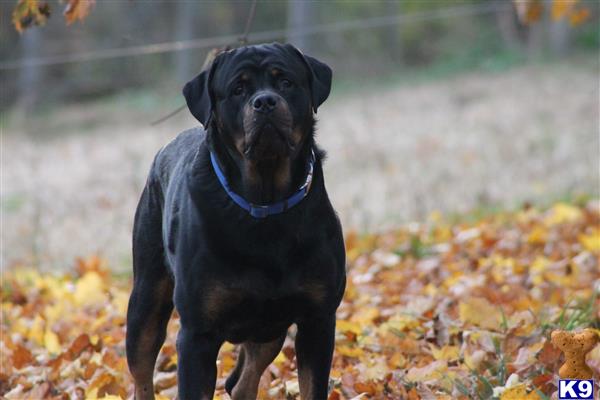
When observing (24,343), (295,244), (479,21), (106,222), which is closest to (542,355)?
(295,244)

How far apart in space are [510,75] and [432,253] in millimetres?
16933

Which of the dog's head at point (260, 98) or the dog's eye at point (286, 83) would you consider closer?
the dog's head at point (260, 98)

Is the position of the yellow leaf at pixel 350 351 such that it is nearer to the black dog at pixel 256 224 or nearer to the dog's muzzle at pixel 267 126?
the black dog at pixel 256 224

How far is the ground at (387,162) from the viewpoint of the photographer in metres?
10.6

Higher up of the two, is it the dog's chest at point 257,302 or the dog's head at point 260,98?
the dog's head at point 260,98

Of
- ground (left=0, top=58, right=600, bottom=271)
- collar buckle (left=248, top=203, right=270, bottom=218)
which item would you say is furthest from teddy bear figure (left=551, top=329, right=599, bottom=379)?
ground (left=0, top=58, right=600, bottom=271)

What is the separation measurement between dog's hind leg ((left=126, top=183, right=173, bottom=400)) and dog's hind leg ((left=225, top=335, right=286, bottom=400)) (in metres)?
0.39

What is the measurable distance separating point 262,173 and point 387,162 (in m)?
10.3

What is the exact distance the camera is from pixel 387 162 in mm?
14148

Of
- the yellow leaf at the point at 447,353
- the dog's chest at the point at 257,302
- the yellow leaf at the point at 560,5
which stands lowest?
the yellow leaf at the point at 447,353

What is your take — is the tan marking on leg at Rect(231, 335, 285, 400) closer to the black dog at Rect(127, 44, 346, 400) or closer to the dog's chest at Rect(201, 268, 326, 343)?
the black dog at Rect(127, 44, 346, 400)

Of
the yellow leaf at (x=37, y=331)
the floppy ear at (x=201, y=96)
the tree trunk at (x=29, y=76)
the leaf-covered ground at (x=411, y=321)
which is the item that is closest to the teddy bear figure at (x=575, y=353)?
the leaf-covered ground at (x=411, y=321)

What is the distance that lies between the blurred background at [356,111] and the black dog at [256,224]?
151 centimetres

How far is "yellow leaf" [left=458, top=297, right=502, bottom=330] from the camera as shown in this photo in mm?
5168
